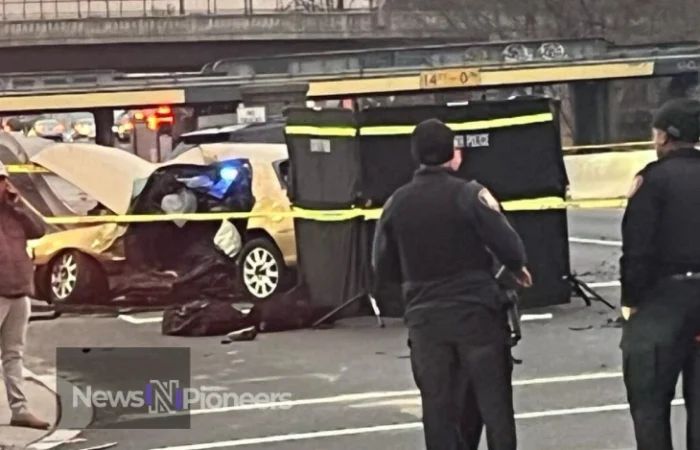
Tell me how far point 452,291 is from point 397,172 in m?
6.30

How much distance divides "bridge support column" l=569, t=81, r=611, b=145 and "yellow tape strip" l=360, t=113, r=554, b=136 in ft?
33.5

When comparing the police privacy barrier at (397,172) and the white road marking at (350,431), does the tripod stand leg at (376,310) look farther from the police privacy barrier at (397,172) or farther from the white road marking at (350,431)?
the white road marking at (350,431)

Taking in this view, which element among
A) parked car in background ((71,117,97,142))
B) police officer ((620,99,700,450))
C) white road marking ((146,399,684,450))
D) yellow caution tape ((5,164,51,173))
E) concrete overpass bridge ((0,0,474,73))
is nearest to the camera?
police officer ((620,99,700,450))

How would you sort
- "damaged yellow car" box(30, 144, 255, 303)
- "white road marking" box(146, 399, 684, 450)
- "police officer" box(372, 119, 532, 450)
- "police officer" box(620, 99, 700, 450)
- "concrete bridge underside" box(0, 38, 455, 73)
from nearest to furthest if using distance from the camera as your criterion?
"police officer" box(620, 99, 700, 450) < "police officer" box(372, 119, 532, 450) < "white road marking" box(146, 399, 684, 450) < "damaged yellow car" box(30, 144, 255, 303) < "concrete bridge underside" box(0, 38, 455, 73)

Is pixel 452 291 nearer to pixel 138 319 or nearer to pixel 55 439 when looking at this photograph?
pixel 55 439

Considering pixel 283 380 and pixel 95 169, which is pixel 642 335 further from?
pixel 95 169

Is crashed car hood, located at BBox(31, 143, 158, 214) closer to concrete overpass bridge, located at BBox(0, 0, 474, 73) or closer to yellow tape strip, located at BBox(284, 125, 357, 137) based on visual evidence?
yellow tape strip, located at BBox(284, 125, 357, 137)

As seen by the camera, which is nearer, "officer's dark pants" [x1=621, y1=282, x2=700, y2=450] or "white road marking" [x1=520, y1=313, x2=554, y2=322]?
Answer: "officer's dark pants" [x1=621, y1=282, x2=700, y2=450]

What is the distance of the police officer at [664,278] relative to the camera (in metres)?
6.41

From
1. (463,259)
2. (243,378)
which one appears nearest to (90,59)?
(243,378)

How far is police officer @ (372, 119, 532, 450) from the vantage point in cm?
661

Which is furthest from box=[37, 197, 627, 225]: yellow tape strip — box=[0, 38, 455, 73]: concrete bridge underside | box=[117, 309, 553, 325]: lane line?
box=[0, 38, 455, 73]: concrete bridge underside

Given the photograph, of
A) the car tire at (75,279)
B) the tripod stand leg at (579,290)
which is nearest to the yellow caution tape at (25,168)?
the car tire at (75,279)

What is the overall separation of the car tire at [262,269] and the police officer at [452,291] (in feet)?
23.8
